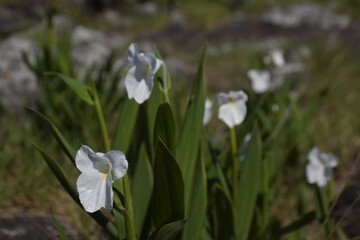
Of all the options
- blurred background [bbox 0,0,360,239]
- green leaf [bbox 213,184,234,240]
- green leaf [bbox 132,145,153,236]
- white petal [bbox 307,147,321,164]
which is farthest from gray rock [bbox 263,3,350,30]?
Answer: green leaf [bbox 132,145,153,236]

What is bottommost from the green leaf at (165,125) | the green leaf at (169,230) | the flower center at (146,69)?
the green leaf at (169,230)

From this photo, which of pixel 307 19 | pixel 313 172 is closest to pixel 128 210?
pixel 313 172

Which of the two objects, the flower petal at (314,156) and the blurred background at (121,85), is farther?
the blurred background at (121,85)

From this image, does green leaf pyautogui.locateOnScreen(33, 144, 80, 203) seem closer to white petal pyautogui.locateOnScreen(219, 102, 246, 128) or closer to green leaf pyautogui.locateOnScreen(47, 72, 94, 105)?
green leaf pyautogui.locateOnScreen(47, 72, 94, 105)

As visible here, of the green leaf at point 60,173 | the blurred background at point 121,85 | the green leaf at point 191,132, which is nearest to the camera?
the green leaf at point 60,173

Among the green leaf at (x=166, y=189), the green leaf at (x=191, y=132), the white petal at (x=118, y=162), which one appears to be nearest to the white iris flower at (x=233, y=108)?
the green leaf at (x=191, y=132)

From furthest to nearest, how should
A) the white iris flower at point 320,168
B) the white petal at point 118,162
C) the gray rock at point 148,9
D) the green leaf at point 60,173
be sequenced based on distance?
the gray rock at point 148,9 → the white iris flower at point 320,168 → the green leaf at point 60,173 → the white petal at point 118,162

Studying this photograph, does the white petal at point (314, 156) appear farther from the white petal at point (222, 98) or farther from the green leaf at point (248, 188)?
the white petal at point (222, 98)

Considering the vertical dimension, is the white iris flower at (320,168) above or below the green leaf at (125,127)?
Result: below
